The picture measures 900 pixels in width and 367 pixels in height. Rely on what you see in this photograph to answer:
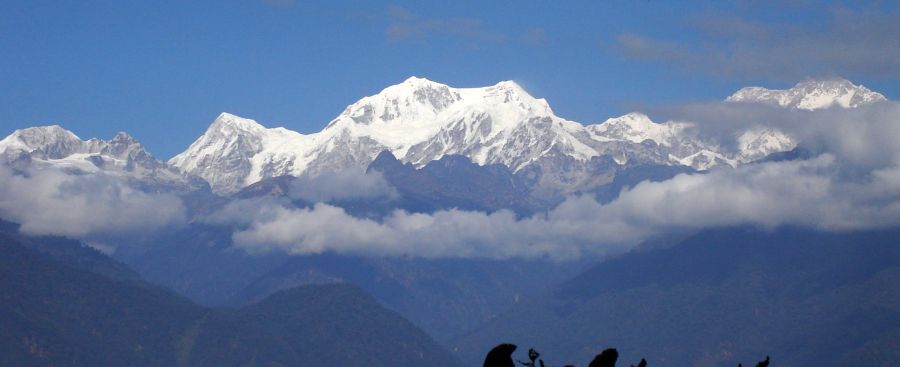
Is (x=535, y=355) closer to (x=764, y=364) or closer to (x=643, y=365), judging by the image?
(x=643, y=365)

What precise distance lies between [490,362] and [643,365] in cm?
443

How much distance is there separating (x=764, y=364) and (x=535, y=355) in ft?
19.1

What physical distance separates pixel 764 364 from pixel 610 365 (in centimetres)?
430

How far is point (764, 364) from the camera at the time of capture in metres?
37.0

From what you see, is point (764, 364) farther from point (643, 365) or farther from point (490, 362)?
point (490, 362)

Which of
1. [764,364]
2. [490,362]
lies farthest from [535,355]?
[764,364]

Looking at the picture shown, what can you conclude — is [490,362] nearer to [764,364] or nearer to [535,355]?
[535,355]

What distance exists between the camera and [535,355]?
36.9 m

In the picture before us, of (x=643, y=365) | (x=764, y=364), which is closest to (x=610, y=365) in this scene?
(x=643, y=365)

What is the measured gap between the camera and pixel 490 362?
116ft

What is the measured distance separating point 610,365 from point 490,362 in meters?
2.95

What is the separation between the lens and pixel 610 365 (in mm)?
35625


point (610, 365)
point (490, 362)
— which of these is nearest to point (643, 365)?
point (610, 365)
